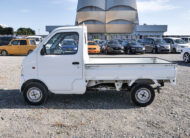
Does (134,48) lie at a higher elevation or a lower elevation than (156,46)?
lower

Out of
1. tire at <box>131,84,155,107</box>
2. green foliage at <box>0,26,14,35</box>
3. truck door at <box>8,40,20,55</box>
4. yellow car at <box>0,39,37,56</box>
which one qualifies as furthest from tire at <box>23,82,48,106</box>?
green foliage at <box>0,26,14,35</box>

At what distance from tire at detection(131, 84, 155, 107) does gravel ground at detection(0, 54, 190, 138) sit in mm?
189

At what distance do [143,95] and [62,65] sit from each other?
2.35 metres

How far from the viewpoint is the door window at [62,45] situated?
525 centimetres

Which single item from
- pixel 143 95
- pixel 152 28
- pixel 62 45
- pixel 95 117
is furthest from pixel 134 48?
pixel 152 28

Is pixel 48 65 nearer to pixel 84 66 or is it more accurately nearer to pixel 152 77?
pixel 84 66

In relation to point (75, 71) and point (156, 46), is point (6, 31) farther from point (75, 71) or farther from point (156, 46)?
point (75, 71)

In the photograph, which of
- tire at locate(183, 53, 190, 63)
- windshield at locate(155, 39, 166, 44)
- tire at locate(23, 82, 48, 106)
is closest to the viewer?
tire at locate(23, 82, 48, 106)

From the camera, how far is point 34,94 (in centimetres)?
548

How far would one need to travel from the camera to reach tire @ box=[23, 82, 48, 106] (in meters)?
5.36

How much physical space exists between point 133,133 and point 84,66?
6.92ft

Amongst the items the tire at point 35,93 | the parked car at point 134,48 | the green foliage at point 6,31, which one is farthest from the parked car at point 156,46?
the green foliage at point 6,31

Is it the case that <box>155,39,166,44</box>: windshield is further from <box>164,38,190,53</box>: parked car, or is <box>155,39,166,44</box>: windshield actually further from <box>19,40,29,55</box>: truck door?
<box>19,40,29,55</box>: truck door

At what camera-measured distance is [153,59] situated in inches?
274
